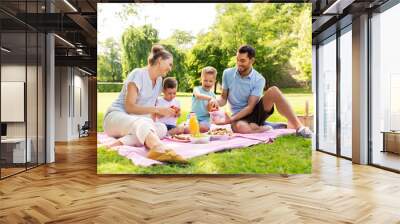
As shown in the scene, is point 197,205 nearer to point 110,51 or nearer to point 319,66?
point 110,51

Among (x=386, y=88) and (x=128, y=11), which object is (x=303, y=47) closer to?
(x=386, y=88)

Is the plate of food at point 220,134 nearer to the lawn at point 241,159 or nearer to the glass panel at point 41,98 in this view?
the lawn at point 241,159

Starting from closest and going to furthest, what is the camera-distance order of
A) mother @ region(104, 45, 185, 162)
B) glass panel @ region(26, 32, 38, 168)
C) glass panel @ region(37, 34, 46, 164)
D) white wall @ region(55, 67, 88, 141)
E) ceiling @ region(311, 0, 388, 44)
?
mother @ region(104, 45, 185, 162), ceiling @ region(311, 0, 388, 44), glass panel @ region(26, 32, 38, 168), glass panel @ region(37, 34, 46, 164), white wall @ region(55, 67, 88, 141)

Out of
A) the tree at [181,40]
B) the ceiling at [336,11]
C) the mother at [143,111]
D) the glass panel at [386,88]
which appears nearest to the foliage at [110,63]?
the mother at [143,111]

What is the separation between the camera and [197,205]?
4680 millimetres

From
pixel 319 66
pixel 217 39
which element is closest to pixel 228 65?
pixel 217 39

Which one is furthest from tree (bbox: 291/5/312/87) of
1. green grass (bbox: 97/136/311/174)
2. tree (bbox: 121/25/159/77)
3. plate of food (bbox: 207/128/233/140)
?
tree (bbox: 121/25/159/77)

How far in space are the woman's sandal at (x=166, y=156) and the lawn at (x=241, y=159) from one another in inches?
4.3

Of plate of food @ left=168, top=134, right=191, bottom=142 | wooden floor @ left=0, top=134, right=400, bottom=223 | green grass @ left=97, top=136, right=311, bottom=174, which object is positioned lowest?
wooden floor @ left=0, top=134, right=400, bottom=223

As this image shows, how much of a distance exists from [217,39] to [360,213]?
3527 mm

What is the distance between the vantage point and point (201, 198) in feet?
16.6

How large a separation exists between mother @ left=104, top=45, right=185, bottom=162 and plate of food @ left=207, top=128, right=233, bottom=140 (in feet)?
2.02

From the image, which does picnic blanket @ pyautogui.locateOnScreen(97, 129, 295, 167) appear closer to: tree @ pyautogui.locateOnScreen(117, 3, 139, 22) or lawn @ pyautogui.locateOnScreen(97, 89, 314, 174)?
lawn @ pyautogui.locateOnScreen(97, 89, 314, 174)

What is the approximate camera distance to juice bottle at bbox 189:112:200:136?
651 centimetres
